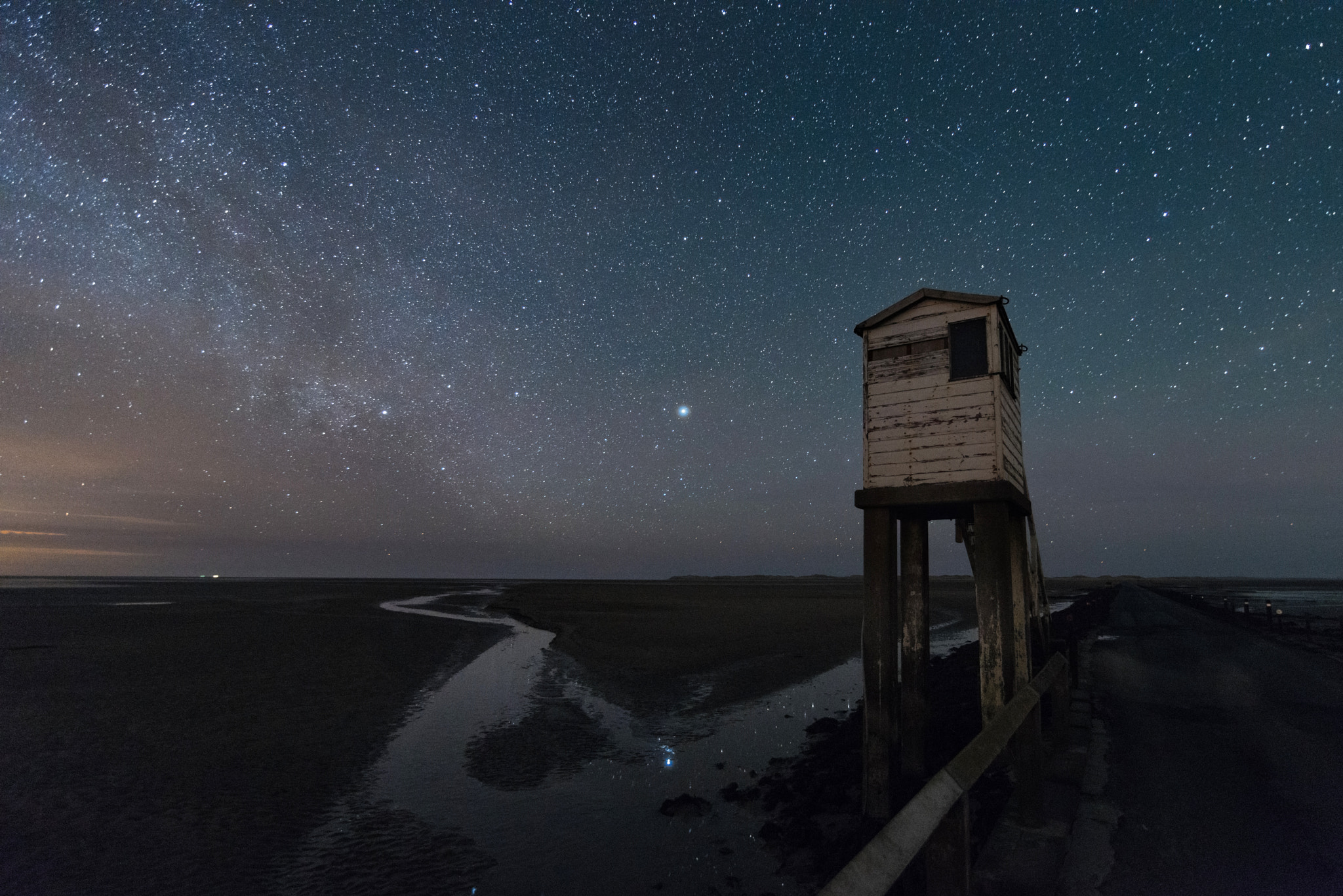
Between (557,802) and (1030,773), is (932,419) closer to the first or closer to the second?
(1030,773)

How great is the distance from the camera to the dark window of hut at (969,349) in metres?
8.43

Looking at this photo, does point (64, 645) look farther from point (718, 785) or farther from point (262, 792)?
point (718, 785)

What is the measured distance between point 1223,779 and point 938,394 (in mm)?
5666

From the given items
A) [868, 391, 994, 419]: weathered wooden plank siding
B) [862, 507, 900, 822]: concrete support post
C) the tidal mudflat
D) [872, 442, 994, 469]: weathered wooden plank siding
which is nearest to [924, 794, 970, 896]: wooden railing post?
the tidal mudflat

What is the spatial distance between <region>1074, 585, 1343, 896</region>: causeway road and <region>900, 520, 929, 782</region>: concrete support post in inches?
94.1

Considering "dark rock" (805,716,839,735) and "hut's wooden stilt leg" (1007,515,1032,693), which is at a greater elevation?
"hut's wooden stilt leg" (1007,515,1032,693)

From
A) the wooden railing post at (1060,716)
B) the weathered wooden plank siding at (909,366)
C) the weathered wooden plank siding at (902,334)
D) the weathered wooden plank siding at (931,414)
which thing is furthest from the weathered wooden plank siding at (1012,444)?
the wooden railing post at (1060,716)

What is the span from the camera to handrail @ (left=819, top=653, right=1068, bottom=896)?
2295mm

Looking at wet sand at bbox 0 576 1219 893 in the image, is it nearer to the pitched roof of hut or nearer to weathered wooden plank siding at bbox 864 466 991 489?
weathered wooden plank siding at bbox 864 466 991 489

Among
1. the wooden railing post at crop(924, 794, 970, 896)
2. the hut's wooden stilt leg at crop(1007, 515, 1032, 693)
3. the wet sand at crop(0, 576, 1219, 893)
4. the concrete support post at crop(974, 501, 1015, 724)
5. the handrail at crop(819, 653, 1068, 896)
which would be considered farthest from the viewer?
the hut's wooden stilt leg at crop(1007, 515, 1032, 693)

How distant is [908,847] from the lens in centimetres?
258

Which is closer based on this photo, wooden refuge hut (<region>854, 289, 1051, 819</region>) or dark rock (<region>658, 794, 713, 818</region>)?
wooden refuge hut (<region>854, 289, 1051, 819</region>)

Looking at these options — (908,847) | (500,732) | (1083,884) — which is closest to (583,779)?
(500,732)

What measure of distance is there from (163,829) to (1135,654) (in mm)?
23744
